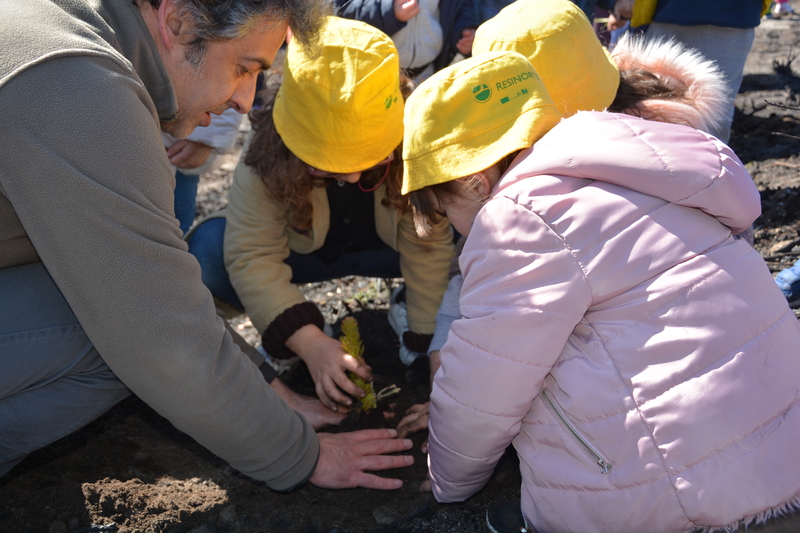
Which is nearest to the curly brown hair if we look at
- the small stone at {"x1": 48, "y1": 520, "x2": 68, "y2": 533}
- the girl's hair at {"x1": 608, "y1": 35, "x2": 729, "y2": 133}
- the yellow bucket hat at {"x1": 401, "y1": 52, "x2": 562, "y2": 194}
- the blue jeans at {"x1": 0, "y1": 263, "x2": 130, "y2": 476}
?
the girl's hair at {"x1": 608, "y1": 35, "x2": 729, "y2": 133}

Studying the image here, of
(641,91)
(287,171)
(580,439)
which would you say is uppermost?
(641,91)

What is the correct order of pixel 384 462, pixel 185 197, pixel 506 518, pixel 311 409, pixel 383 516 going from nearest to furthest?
pixel 506 518 → pixel 383 516 → pixel 384 462 → pixel 311 409 → pixel 185 197

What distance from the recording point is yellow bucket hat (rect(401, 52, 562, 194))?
1752mm

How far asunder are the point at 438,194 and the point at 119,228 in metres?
0.92

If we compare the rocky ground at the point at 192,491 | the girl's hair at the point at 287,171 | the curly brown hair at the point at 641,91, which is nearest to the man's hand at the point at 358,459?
the rocky ground at the point at 192,491

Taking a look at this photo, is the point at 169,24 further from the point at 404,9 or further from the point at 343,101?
the point at 404,9

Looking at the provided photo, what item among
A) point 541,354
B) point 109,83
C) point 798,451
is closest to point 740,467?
point 798,451

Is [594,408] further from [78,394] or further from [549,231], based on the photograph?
[78,394]

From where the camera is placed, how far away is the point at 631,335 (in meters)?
1.54

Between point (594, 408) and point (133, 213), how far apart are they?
3.82ft

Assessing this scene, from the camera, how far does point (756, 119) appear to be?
4938 millimetres

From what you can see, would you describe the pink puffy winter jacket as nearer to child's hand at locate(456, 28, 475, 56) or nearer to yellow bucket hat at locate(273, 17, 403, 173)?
yellow bucket hat at locate(273, 17, 403, 173)

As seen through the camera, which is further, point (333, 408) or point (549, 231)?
point (333, 408)

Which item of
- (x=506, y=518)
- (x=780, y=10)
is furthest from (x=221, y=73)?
(x=780, y=10)
